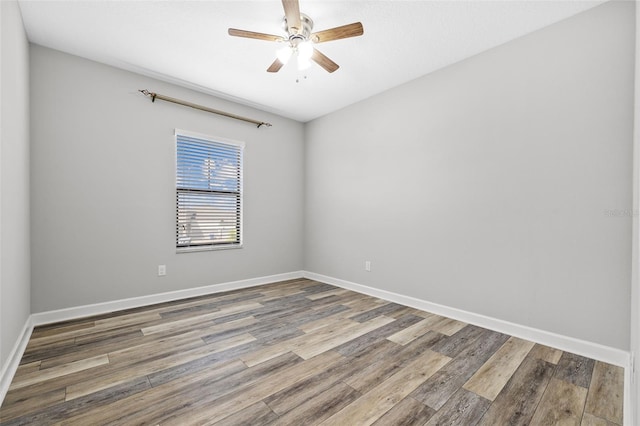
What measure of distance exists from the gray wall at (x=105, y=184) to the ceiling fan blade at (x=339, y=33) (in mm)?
2220

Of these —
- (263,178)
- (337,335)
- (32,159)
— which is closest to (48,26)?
(32,159)

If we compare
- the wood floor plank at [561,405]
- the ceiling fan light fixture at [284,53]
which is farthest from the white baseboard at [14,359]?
the wood floor plank at [561,405]

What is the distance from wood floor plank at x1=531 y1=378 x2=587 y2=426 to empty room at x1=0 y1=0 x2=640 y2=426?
0.05 ft

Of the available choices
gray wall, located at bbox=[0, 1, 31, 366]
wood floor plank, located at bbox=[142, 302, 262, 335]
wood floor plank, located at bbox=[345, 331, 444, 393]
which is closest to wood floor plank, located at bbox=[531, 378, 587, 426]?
wood floor plank, located at bbox=[345, 331, 444, 393]

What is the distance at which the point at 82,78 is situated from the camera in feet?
9.72

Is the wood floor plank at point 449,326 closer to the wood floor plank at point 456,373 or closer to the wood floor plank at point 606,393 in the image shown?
the wood floor plank at point 456,373

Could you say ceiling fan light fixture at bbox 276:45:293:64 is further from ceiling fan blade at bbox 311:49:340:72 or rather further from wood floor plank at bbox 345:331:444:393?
wood floor plank at bbox 345:331:444:393

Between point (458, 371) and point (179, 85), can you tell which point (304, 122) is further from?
point (458, 371)

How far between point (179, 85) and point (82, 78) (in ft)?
3.13

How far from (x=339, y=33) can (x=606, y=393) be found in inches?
116

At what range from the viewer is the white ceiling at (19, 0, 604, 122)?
2.23m

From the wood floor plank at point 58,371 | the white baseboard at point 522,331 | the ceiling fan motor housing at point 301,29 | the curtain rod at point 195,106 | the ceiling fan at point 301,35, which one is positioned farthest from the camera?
the curtain rod at point 195,106

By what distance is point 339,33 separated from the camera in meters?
2.12

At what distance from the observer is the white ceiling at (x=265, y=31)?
2.23 meters
